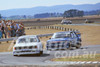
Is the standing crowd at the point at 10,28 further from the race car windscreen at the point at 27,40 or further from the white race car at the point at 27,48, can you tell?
the white race car at the point at 27,48

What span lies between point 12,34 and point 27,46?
20344 mm

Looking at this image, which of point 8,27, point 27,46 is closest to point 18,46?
point 27,46

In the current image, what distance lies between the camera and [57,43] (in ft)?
76.3

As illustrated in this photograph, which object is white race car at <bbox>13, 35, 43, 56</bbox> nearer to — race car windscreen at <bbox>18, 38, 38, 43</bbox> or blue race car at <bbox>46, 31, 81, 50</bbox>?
race car windscreen at <bbox>18, 38, 38, 43</bbox>

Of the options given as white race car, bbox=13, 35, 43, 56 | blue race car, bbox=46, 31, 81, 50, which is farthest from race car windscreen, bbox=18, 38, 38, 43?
blue race car, bbox=46, 31, 81, 50

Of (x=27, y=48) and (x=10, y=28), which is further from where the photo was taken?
(x=10, y=28)

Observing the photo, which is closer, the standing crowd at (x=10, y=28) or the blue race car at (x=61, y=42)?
the blue race car at (x=61, y=42)

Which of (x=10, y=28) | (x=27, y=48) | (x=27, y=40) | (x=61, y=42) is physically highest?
(x=27, y=40)

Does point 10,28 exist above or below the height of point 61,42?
below

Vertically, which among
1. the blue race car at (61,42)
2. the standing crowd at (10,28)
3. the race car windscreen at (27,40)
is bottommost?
the standing crowd at (10,28)

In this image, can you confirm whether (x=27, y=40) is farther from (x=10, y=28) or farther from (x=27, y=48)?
(x=10, y=28)

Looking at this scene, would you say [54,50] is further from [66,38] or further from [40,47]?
[40,47]

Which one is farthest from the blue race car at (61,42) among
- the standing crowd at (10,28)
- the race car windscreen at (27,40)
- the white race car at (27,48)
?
the standing crowd at (10,28)


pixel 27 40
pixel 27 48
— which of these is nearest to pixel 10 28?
pixel 27 40
